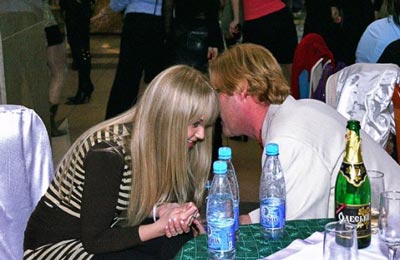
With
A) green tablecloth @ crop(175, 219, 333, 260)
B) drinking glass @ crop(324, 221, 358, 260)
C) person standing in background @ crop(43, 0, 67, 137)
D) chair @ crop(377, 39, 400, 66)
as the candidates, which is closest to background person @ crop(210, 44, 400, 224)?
green tablecloth @ crop(175, 219, 333, 260)

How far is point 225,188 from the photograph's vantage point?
226 centimetres

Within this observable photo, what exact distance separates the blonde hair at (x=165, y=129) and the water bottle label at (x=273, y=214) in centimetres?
47

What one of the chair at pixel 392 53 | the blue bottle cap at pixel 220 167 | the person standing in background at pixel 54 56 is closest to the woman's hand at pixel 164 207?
the blue bottle cap at pixel 220 167

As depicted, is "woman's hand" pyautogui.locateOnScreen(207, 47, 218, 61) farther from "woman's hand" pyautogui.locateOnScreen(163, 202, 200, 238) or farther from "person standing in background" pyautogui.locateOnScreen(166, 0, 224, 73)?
"woman's hand" pyautogui.locateOnScreen(163, 202, 200, 238)

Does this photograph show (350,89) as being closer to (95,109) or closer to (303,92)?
(303,92)

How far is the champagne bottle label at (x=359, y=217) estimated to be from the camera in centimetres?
208

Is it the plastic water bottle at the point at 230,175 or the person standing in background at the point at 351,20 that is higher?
the plastic water bottle at the point at 230,175

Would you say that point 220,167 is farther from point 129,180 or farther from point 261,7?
point 261,7

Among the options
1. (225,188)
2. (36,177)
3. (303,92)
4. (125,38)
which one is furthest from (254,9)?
(225,188)

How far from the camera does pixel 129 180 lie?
104 inches

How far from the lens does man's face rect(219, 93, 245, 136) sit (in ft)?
9.20

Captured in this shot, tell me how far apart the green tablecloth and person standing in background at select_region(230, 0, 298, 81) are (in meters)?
3.42

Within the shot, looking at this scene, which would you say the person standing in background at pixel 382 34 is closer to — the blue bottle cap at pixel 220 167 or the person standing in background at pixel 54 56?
the blue bottle cap at pixel 220 167

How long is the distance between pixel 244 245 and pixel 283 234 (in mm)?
129
